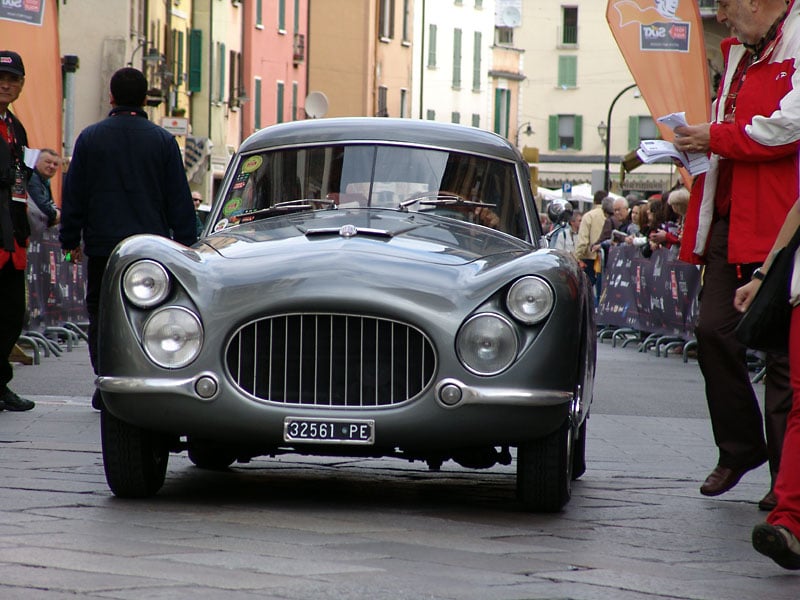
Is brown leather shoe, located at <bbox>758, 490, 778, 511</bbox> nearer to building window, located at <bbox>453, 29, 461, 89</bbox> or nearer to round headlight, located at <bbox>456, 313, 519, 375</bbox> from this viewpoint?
round headlight, located at <bbox>456, 313, 519, 375</bbox>

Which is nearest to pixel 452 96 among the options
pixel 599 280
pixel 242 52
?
pixel 242 52

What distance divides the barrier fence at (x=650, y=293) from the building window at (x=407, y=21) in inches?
2190

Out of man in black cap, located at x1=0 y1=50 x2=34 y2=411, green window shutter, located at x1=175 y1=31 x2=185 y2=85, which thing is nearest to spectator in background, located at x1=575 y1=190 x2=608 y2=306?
man in black cap, located at x1=0 y1=50 x2=34 y2=411

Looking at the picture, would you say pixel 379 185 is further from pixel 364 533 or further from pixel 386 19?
pixel 386 19

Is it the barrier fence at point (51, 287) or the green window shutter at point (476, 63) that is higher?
the green window shutter at point (476, 63)

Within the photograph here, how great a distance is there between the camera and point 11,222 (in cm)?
1023

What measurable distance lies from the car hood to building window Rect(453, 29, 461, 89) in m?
77.4

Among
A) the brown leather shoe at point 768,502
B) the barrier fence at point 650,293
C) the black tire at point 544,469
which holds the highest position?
the black tire at point 544,469

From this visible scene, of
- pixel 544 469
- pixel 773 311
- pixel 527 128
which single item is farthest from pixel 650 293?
pixel 527 128

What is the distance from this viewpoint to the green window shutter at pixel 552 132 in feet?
293

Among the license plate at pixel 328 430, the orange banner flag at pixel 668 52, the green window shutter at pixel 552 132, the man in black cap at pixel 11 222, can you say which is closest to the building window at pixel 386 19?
the green window shutter at pixel 552 132

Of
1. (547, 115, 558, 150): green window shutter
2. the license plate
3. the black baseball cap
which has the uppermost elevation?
the black baseball cap

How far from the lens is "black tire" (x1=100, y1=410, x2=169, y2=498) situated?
262 inches

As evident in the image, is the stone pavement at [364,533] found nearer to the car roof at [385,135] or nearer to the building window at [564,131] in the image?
the car roof at [385,135]
